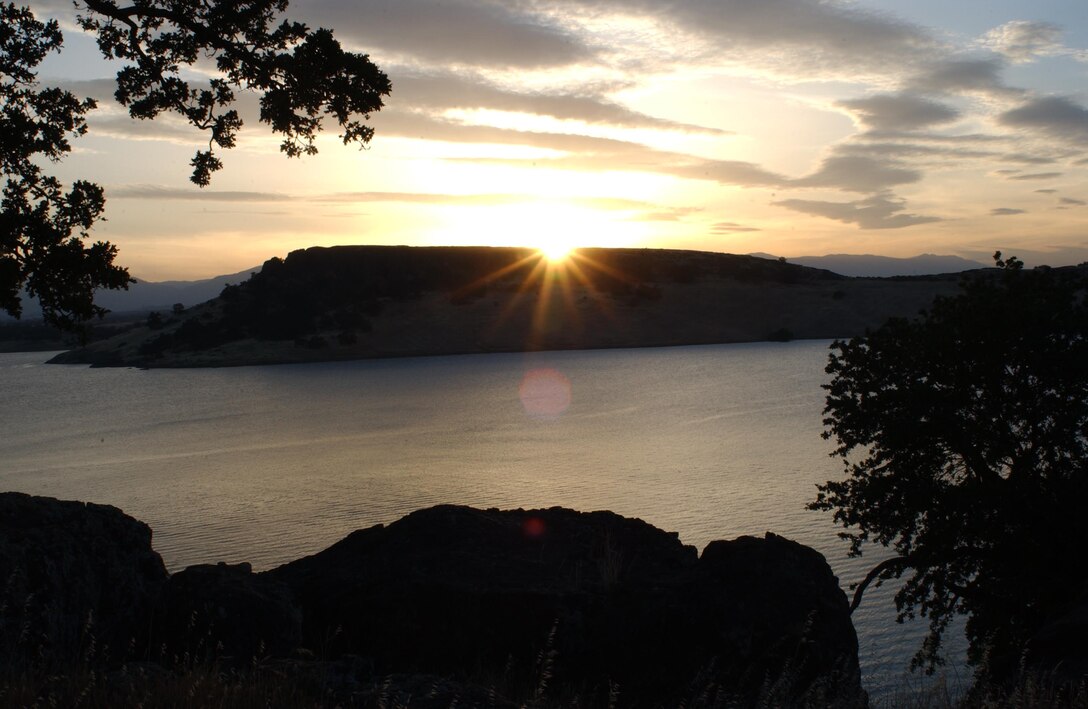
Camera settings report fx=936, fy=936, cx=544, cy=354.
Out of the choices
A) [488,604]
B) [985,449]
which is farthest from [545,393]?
[488,604]

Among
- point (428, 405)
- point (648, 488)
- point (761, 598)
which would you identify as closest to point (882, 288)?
point (428, 405)

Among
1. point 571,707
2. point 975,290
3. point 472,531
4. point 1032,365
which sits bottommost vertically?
point 571,707

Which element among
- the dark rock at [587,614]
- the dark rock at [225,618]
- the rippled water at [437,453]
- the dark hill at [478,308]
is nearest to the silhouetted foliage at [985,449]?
the rippled water at [437,453]

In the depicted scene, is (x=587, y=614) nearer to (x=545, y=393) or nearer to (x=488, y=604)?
(x=488, y=604)

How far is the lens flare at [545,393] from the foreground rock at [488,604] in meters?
46.5

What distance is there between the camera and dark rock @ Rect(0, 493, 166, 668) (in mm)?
7785

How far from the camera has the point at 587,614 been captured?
1016cm

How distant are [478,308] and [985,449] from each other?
116 metres

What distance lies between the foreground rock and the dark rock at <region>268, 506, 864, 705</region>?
18mm

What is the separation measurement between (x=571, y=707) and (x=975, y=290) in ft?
45.5

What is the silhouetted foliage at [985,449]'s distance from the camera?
16.2 m

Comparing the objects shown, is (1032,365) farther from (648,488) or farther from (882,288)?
(882,288)

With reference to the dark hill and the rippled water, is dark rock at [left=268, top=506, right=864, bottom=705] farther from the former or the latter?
the dark hill

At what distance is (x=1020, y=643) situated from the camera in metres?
14.5
